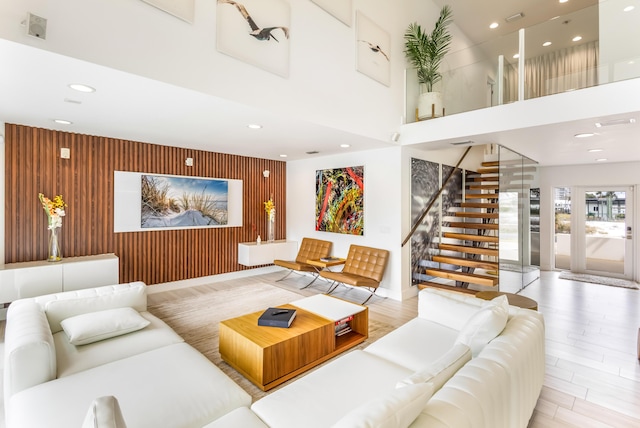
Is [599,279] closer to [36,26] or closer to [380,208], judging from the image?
[380,208]

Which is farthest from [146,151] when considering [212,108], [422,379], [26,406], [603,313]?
[603,313]

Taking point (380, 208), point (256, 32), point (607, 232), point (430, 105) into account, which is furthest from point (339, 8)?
point (607, 232)

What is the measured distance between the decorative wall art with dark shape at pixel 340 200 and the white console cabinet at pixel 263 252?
882 millimetres

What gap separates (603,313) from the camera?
177 inches

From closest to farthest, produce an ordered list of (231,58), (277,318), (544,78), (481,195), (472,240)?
(277,318) → (231,58) → (544,78) → (472,240) → (481,195)

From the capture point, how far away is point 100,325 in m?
2.47

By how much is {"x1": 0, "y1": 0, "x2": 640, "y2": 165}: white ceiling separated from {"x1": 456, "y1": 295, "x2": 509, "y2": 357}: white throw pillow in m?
2.82

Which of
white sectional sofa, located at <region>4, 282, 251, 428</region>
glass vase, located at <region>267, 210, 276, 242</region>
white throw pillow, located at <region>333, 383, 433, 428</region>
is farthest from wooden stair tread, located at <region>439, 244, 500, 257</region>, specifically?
white sectional sofa, located at <region>4, 282, 251, 428</region>

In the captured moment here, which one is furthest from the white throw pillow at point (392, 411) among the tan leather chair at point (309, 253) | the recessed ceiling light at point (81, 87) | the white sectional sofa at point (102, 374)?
the tan leather chair at point (309, 253)

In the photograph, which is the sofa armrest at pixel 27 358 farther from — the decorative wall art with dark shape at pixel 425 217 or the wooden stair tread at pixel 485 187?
the wooden stair tread at pixel 485 187

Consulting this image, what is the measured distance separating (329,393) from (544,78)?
4.39m

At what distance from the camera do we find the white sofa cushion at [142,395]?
1.58 m

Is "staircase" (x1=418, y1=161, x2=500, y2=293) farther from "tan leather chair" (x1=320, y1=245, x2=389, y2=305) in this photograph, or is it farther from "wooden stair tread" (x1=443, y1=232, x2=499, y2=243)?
"tan leather chair" (x1=320, y1=245, x2=389, y2=305)

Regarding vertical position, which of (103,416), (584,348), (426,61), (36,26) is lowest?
(584,348)
